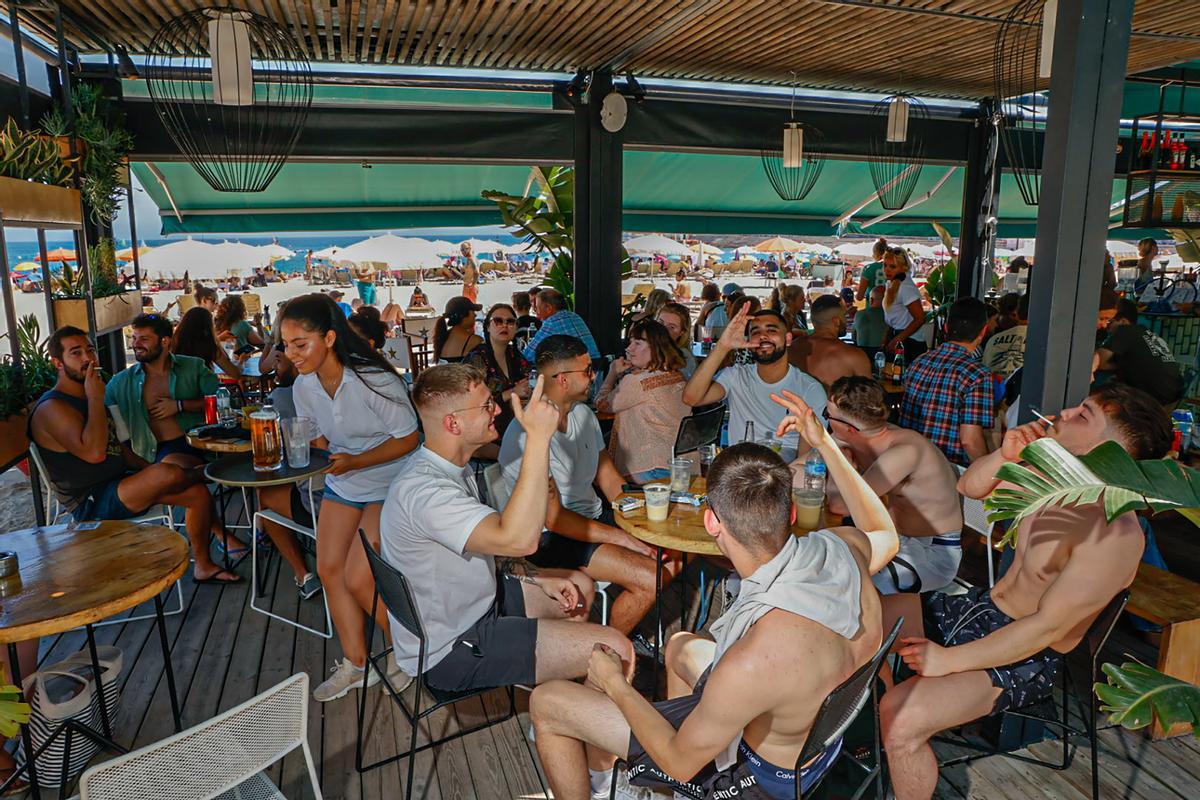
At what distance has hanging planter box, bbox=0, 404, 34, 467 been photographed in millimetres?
4496

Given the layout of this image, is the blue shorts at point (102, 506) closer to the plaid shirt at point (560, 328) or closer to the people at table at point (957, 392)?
the plaid shirt at point (560, 328)

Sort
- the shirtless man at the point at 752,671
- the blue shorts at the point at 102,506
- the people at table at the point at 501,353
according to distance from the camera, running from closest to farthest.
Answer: the shirtless man at the point at 752,671 → the blue shorts at the point at 102,506 → the people at table at the point at 501,353

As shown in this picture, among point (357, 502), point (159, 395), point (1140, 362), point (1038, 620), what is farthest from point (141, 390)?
point (1140, 362)

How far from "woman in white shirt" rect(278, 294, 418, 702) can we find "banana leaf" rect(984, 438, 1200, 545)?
2.64 metres

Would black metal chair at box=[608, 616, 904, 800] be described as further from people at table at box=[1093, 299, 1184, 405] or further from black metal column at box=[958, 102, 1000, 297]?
black metal column at box=[958, 102, 1000, 297]

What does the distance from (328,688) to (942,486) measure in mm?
2699

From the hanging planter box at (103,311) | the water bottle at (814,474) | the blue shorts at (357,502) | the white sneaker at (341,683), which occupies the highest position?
the hanging planter box at (103,311)

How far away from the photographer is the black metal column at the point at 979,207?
9.29m

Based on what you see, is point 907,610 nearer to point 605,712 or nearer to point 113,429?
point 605,712

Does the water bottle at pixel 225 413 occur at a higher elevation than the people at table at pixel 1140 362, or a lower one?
lower

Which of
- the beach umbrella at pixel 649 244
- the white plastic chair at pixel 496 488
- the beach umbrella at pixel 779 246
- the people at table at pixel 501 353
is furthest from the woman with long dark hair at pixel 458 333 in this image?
the beach umbrella at pixel 779 246

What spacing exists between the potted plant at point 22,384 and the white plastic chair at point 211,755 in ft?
12.3

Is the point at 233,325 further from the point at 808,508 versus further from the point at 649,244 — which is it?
the point at 649,244

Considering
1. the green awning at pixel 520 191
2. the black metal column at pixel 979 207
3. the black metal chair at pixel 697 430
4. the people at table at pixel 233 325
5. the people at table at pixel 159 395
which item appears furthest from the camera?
the green awning at pixel 520 191
